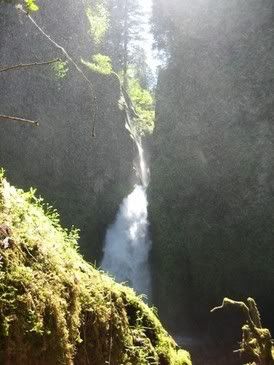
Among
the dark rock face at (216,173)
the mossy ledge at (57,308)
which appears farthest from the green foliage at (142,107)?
the mossy ledge at (57,308)

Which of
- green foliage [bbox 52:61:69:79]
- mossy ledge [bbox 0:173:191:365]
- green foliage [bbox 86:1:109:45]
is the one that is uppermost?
green foliage [bbox 86:1:109:45]

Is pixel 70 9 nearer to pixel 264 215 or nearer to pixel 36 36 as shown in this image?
pixel 36 36

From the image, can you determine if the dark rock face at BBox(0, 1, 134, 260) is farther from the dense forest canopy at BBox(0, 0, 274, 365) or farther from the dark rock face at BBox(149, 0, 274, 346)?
the dark rock face at BBox(149, 0, 274, 346)

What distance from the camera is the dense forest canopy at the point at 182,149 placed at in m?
24.1

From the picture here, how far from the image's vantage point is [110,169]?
27766 mm

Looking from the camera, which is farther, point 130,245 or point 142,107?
point 142,107

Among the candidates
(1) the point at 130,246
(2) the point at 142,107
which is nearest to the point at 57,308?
(1) the point at 130,246

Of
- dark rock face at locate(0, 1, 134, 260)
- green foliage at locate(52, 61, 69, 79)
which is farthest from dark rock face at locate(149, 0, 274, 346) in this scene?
green foliage at locate(52, 61, 69, 79)

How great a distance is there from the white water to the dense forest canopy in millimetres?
630

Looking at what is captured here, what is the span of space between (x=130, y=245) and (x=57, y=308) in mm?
22624

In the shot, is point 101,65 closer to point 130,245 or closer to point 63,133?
point 63,133

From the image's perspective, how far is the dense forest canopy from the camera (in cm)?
2414

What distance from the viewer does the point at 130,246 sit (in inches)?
974

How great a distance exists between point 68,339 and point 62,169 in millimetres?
23833
